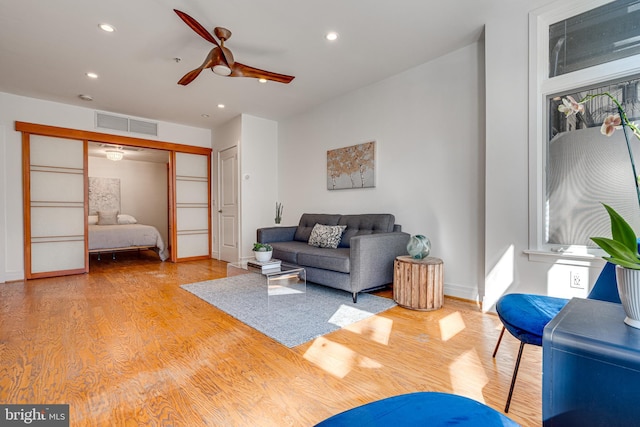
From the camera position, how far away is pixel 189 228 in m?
5.70

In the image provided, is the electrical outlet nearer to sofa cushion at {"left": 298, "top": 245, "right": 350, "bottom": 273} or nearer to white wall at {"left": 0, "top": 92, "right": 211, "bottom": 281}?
sofa cushion at {"left": 298, "top": 245, "right": 350, "bottom": 273}

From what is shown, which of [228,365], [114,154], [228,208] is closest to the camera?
[228,365]

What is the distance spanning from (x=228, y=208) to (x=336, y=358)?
4.17 m

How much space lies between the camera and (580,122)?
2.21 meters

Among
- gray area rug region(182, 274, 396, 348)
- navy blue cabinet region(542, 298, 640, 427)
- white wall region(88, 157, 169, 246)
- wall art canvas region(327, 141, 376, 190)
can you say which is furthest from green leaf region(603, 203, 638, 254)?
white wall region(88, 157, 169, 246)

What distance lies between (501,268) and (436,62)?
223cm

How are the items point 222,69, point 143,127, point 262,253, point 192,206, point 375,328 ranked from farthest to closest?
point 192,206 → point 143,127 → point 262,253 → point 222,69 → point 375,328

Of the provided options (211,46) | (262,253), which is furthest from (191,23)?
(262,253)

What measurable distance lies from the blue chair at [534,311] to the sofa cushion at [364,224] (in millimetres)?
1895

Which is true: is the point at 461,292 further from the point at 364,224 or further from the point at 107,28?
the point at 107,28

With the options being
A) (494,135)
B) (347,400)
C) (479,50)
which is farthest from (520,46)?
(347,400)

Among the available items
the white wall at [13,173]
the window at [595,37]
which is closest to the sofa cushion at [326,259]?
the window at [595,37]

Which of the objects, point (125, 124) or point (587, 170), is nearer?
point (587, 170)

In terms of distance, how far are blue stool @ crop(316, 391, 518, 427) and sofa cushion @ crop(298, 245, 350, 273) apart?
6.91ft
